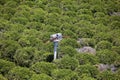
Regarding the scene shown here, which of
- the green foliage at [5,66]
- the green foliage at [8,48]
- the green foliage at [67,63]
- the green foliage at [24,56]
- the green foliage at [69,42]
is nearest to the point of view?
the green foliage at [5,66]

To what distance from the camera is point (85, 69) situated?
8359mm

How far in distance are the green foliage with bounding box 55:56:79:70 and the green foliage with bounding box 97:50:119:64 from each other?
97cm

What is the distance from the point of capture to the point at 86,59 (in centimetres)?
899

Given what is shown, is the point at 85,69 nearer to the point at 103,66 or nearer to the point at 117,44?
the point at 103,66

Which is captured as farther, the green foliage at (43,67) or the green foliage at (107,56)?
the green foliage at (107,56)

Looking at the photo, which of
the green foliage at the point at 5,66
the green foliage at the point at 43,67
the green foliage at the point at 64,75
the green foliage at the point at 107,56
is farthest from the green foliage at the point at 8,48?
the green foliage at the point at 107,56

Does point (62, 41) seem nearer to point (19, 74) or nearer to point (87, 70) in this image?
point (87, 70)

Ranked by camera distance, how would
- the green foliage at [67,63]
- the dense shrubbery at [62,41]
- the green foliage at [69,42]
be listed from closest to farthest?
1. the dense shrubbery at [62,41]
2. the green foliage at [67,63]
3. the green foliage at [69,42]

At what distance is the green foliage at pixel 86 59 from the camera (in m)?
8.91

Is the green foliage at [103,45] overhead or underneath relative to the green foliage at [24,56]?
underneath

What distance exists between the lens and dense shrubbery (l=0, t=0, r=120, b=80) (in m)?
8.26

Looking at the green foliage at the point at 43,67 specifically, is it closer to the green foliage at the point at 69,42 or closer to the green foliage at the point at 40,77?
the green foliage at the point at 40,77

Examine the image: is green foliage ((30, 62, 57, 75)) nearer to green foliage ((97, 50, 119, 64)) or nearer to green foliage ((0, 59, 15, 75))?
green foliage ((0, 59, 15, 75))

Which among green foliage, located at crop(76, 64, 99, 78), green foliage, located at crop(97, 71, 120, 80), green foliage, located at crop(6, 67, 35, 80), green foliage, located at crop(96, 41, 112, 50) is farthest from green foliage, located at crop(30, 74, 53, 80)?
green foliage, located at crop(96, 41, 112, 50)
